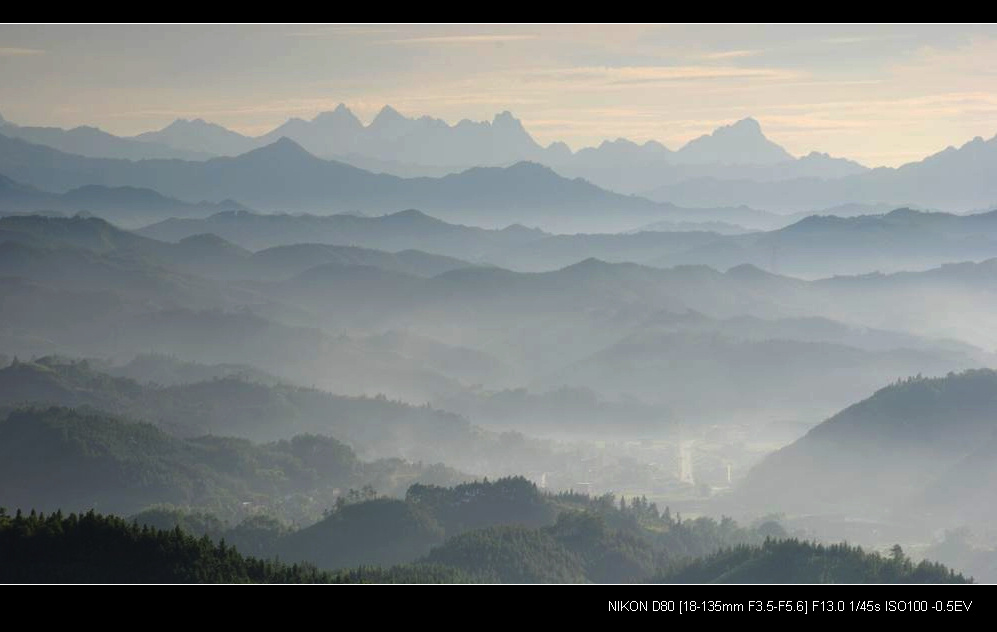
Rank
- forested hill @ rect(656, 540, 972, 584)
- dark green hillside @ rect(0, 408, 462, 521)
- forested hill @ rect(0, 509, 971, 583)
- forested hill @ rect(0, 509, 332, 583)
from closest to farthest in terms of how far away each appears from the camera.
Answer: forested hill @ rect(0, 509, 332, 583) → forested hill @ rect(0, 509, 971, 583) → forested hill @ rect(656, 540, 972, 584) → dark green hillside @ rect(0, 408, 462, 521)

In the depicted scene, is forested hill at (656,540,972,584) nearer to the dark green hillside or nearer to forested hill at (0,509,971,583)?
forested hill at (0,509,971,583)

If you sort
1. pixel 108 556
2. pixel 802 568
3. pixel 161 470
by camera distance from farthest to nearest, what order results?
pixel 161 470 → pixel 802 568 → pixel 108 556

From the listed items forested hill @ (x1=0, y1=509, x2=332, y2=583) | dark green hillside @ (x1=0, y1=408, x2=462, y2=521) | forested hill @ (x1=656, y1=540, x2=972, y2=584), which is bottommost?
forested hill @ (x1=656, y1=540, x2=972, y2=584)

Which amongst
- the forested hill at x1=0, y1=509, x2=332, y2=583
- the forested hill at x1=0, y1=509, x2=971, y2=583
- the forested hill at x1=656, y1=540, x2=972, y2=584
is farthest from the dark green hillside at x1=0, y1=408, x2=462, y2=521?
the forested hill at x1=0, y1=509, x2=332, y2=583

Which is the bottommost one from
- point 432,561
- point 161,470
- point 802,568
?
point 802,568

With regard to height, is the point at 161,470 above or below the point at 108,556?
above

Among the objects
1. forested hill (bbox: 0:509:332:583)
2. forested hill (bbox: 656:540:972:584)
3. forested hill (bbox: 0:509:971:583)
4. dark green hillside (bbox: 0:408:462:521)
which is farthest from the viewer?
dark green hillside (bbox: 0:408:462:521)

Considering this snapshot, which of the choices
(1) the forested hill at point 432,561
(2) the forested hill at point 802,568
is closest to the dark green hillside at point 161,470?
(1) the forested hill at point 432,561

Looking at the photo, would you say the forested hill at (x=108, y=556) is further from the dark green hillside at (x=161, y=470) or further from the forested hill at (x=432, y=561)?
the dark green hillside at (x=161, y=470)

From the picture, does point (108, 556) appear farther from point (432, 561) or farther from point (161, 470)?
point (161, 470)

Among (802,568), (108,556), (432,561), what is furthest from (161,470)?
(108,556)
